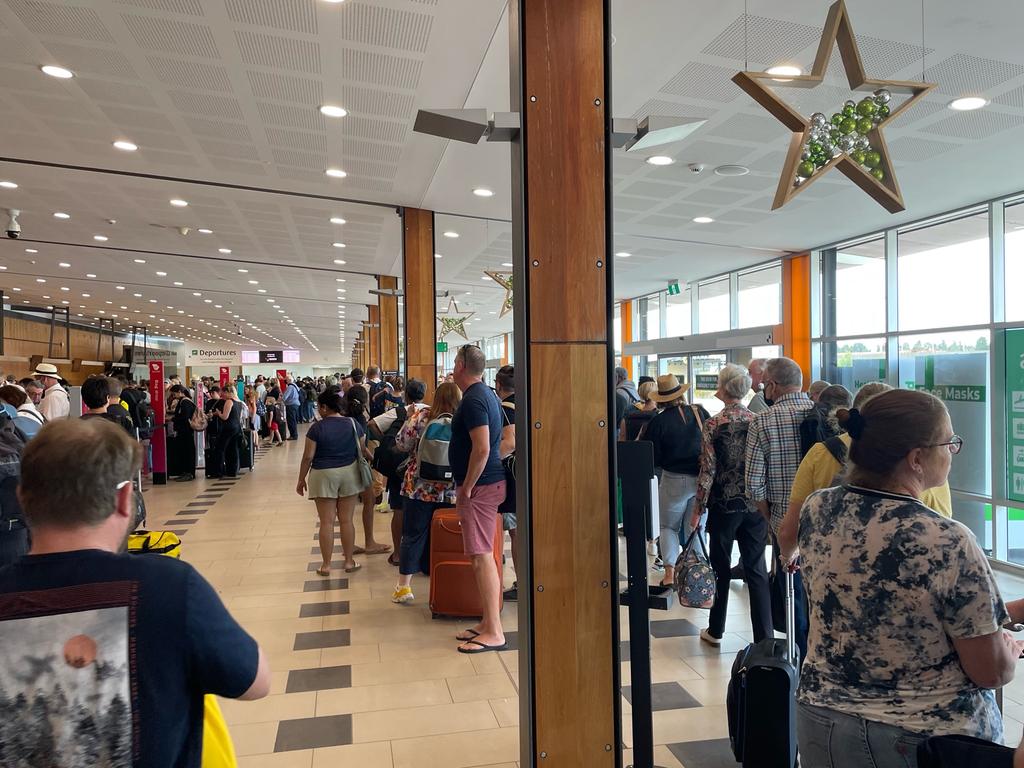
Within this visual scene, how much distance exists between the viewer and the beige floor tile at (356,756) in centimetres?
291

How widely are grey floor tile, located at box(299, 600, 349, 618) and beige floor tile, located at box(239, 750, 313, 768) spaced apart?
1785mm

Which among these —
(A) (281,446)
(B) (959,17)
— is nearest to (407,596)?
(B) (959,17)

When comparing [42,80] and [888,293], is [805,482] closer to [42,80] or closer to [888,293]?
[42,80]

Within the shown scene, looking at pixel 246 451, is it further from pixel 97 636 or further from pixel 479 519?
pixel 97 636

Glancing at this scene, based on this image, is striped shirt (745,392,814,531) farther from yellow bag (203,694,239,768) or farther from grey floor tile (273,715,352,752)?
yellow bag (203,694,239,768)

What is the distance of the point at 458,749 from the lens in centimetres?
302

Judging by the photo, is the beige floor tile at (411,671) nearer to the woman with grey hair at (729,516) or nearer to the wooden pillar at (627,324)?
the woman with grey hair at (729,516)

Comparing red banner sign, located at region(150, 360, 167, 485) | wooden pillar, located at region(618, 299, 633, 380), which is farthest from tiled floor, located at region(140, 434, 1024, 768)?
wooden pillar, located at region(618, 299, 633, 380)

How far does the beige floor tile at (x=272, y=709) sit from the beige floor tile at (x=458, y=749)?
0.58 m

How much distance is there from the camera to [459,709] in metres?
3.38

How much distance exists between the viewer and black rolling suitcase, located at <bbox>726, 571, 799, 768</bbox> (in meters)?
2.21

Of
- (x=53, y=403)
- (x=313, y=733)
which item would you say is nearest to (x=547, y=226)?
(x=313, y=733)

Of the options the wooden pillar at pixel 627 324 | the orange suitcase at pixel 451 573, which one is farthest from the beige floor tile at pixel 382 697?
the wooden pillar at pixel 627 324

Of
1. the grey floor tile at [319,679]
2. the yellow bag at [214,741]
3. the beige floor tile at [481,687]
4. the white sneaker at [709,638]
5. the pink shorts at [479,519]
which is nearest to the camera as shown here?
the yellow bag at [214,741]
